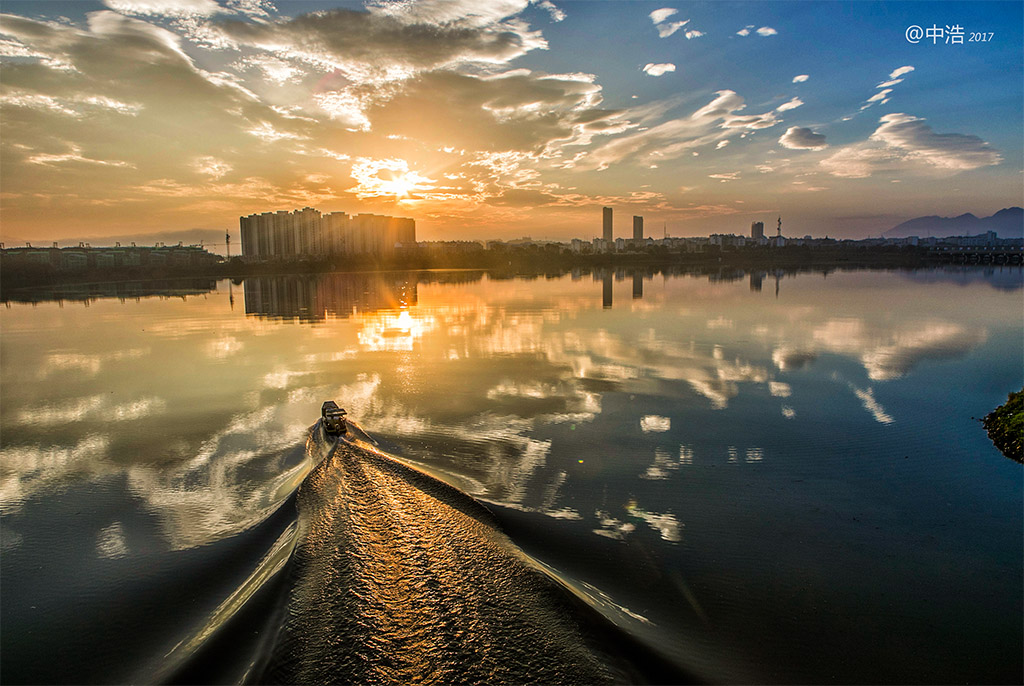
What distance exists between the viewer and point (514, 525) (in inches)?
295

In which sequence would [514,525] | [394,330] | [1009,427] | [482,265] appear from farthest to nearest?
[482,265]
[394,330]
[1009,427]
[514,525]

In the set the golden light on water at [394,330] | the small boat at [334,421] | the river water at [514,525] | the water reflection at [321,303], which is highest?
the water reflection at [321,303]

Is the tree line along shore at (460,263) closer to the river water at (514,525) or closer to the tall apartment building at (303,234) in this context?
the tall apartment building at (303,234)

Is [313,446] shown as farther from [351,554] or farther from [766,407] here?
[766,407]

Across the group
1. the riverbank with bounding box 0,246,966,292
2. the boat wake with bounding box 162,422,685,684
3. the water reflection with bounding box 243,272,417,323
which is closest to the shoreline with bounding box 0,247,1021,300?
the riverbank with bounding box 0,246,966,292

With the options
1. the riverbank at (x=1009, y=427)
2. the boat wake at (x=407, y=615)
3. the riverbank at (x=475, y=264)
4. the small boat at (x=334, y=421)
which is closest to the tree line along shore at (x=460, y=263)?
the riverbank at (x=475, y=264)

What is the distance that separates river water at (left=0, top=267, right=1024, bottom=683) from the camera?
515 centimetres

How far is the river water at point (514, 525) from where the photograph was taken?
203 inches

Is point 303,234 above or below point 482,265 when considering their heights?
above

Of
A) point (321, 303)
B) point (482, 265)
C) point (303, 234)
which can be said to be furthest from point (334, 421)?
point (303, 234)

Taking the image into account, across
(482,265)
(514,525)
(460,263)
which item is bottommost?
(514,525)

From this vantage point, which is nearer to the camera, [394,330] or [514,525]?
[514,525]

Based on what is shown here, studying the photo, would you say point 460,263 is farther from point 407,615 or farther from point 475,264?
point 407,615

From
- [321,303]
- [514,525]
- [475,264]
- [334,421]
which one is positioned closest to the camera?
[514,525]
